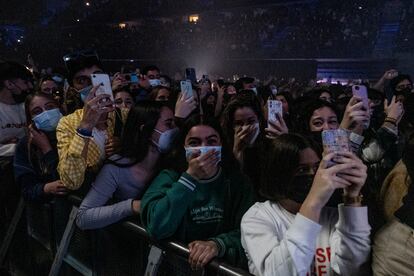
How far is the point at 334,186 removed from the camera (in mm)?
1474

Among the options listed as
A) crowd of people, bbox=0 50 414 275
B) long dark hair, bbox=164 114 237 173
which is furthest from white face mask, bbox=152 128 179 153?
long dark hair, bbox=164 114 237 173

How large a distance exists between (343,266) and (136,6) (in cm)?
3109

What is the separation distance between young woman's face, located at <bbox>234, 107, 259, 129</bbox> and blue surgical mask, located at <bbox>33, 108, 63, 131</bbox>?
4.68ft

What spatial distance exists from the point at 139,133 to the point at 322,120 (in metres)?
1.52

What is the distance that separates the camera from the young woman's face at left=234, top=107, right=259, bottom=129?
3.24 m

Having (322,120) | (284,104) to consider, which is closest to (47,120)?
(322,120)

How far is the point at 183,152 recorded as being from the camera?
8.00 ft

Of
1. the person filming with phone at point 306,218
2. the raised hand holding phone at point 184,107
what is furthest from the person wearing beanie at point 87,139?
the person filming with phone at point 306,218

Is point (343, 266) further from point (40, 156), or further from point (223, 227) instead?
point (40, 156)

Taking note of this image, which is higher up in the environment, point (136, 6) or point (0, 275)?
point (136, 6)

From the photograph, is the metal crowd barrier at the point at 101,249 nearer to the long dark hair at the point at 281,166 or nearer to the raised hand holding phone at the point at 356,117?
the long dark hair at the point at 281,166

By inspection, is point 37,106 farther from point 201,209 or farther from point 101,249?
point 201,209

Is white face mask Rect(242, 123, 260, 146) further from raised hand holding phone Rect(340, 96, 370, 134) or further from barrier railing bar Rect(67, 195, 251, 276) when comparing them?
barrier railing bar Rect(67, 195, 251, 276)

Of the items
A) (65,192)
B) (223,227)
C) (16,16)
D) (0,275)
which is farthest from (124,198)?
(16,16)
